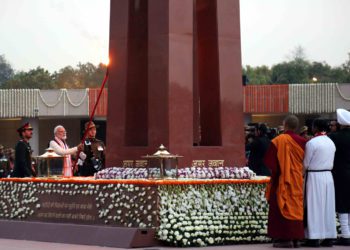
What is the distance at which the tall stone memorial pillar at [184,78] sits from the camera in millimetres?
17672

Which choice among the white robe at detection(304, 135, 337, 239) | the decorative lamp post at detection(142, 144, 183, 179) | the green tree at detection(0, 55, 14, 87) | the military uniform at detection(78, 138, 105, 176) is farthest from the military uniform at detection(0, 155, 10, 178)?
the green tree at detection(0, 55, 14, 87)

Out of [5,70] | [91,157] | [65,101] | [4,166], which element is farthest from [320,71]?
[91,157]

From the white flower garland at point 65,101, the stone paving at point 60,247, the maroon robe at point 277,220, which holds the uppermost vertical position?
the white flower garland at point 65,101

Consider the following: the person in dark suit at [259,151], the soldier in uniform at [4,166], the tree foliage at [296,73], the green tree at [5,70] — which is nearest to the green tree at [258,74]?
the tree foliage at [296,73]

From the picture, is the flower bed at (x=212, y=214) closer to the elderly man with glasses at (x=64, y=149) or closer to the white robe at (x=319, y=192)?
the white robe at (x=319, y=192)

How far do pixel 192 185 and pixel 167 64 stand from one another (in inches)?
84.8

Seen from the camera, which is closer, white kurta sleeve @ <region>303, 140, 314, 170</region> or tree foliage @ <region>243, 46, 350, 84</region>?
white kurta sleeve @ <region>303, 140, 314, 170</region>

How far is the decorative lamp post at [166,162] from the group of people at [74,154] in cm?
301

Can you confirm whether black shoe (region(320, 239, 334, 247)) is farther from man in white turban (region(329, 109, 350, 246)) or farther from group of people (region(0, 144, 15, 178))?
group of people (region(0, 144, 15, 178))

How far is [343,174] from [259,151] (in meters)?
4.12

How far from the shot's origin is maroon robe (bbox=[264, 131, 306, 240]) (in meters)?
15.7

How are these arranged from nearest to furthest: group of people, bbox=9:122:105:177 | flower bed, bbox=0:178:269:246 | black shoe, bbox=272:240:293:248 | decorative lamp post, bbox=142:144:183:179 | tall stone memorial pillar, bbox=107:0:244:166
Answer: black shoe, bbox=272:240:293:248
flower bed, bbox=0:178:269:246
decorative lamp post, bbox=142:144:183:179
tall stone memorial pillar, bbox=107:0:244:166
group of people, bbox=9:122:105:177

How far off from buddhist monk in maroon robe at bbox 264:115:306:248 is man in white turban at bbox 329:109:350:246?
2.75ft

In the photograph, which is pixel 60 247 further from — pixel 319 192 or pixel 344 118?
pixel 344 118
